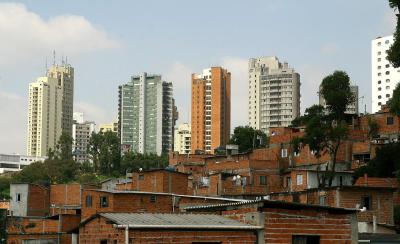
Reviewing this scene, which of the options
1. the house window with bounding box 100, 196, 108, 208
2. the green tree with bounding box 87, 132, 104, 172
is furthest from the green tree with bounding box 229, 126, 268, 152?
the house window with bounding box 100, 196, 108, 208

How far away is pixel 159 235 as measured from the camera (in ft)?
70.0

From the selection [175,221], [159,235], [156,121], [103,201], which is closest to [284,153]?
[103,201]

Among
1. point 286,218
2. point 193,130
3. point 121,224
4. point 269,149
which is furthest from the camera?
point 193,130

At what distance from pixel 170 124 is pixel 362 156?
419ft

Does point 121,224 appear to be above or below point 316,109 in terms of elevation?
below

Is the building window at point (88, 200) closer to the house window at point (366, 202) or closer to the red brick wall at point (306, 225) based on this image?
the house window at point (366, 202)

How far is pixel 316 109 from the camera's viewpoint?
66.3m

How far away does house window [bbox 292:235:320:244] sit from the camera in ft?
77.0

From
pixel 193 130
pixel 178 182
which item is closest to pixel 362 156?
pixel 178 182

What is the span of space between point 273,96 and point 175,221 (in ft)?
538

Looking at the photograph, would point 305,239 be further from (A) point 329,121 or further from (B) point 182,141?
(B) point 182,141

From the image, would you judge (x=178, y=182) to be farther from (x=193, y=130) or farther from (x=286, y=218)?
(x=193, y=130)

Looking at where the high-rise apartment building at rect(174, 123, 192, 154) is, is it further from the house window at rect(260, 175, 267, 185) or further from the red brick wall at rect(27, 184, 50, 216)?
the red brick wall at rect(27, 184, 50, 216)

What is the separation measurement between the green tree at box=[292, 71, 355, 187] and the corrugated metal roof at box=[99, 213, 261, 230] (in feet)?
122
